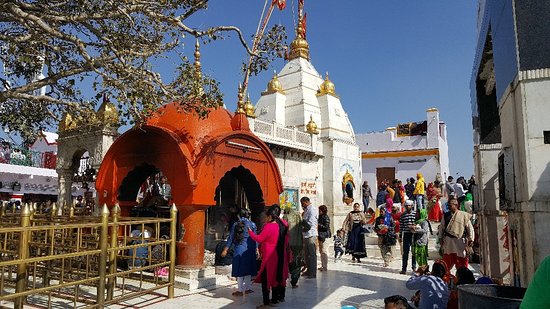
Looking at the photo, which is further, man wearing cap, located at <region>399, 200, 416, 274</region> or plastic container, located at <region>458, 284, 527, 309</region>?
man wearing cap, located at <region>399, 200, 416, 274</region>

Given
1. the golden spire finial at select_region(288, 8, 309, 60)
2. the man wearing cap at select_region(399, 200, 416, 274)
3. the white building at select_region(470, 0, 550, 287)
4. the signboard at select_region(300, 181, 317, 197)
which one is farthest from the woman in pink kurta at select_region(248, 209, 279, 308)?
the golden spire finial at select_region(288, 8, 309, 60)

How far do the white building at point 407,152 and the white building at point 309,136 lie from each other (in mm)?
10537

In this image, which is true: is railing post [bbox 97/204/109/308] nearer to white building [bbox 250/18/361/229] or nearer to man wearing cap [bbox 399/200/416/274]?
man wearing cap [bbox 399/200/416/274]

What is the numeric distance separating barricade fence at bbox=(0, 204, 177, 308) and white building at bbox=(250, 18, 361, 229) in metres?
8.53

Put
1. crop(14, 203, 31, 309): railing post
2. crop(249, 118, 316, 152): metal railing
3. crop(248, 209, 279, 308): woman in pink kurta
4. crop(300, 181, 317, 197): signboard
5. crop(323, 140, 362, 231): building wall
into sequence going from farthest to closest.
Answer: crop(323, 140, 362, 231): building wall
crop(300, 181, 317, 197): signboard
crop(249, 118, 316, 152): metal railing
crop(248, 209, 279, 308): woman in pink kurta
crop(14, 203, 31, 309): railing post

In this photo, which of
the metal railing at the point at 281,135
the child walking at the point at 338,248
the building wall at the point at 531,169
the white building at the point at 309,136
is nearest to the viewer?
the building wall at the point at 531,169

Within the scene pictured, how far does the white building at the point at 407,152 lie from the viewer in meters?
29.4

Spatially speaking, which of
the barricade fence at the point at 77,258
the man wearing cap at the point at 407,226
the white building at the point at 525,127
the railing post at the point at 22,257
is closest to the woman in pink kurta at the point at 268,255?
the barricade fence at the point at 77,258

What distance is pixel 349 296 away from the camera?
6668 mm

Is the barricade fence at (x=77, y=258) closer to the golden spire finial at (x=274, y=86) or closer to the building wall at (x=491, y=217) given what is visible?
the building wall at (x=491, y=217)

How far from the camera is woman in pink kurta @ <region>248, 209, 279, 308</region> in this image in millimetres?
5891

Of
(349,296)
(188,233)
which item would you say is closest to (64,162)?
(188,233)

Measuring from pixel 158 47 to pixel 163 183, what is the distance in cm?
1031

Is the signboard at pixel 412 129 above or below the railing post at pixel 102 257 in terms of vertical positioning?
above
